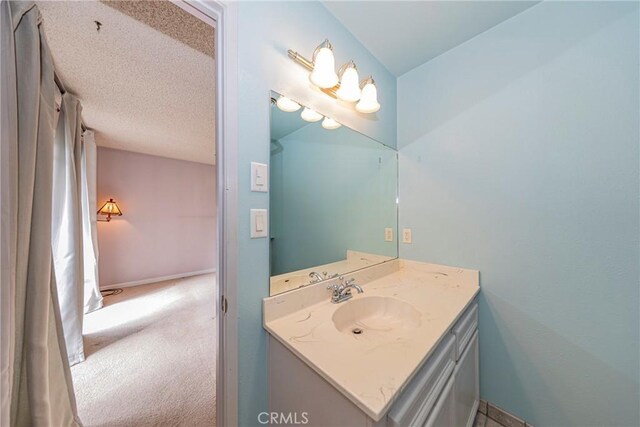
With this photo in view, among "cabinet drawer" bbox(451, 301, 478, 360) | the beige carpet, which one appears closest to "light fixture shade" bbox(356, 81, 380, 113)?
"cabinet drawer" bbox(451, 301, 478, 360)

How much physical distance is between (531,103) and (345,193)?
1120 millimetres

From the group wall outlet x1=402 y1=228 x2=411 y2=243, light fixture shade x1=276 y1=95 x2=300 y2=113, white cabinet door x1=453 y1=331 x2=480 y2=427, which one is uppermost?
light fixture shade x1=276 y1=95 x2=300 y2=113

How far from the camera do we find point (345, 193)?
1.54 metres

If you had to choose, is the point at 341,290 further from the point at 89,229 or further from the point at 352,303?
the point at 89,229

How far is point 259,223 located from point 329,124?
0.76m

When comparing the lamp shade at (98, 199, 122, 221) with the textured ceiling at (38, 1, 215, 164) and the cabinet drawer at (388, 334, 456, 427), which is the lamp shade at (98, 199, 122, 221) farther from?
the cabinet drawer at (388, 334, 456, 427)

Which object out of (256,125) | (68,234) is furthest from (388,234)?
(68,234)

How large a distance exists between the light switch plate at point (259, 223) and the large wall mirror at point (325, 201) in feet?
0.19

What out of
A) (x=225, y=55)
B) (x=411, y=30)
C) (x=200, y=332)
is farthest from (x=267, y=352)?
(x=411, y=30)

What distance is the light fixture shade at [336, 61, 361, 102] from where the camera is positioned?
1.14m

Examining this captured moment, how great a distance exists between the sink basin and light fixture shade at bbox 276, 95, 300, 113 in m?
0.97

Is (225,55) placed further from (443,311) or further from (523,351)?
(523,351)

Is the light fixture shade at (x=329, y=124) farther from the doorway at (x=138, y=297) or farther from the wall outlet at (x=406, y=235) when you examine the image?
the wall outlet at (x=406, y=235)

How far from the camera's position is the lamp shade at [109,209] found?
3209mm
